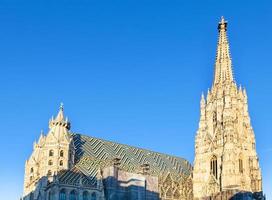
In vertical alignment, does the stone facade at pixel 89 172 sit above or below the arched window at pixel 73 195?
above

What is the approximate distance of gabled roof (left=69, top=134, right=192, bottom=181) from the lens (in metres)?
77.3

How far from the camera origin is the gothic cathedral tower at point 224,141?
3324 inches

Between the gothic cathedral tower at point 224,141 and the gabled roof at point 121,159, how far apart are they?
5.86m

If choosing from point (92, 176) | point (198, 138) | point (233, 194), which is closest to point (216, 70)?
point (198, 138)

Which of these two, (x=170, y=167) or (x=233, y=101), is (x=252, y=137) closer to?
(x=233, y=101)

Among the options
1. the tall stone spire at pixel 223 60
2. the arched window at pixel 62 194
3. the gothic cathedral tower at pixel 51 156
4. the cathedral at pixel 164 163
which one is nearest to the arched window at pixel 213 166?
the cathedral at pixel 164 163

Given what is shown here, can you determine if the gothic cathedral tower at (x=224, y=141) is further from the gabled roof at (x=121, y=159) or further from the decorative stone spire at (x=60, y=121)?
the decorative stone spire at (x=60, y=121)

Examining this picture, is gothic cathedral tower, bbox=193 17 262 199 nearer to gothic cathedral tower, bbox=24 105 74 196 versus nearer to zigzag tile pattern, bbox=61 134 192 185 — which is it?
zigzag tile pattern, bbox=61 134 192 185

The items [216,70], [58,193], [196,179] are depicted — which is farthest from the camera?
[216,70]

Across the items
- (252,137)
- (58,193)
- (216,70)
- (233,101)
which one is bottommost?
(58,193)

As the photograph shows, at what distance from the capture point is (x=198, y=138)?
9288 centimetres

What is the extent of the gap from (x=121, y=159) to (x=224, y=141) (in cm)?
1939

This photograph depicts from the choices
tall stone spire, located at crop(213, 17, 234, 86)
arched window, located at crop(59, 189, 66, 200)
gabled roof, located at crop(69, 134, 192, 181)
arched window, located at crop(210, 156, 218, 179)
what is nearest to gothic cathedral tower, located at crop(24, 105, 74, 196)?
gabled roof, located at crop(69, 134, 192, 181)

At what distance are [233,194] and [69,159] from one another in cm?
2898
